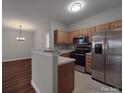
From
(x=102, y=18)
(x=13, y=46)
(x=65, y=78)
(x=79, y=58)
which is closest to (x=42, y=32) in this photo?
(x=13, y=46)

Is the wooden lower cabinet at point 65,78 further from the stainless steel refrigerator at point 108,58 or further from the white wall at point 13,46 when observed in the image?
the white wall at point 13,46

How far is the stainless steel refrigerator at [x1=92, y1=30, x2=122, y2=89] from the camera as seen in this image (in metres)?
2.52

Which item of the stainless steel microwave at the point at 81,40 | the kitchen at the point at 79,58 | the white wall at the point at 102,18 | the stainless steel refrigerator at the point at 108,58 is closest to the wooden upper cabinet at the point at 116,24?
the kitchen at the point at 79,58

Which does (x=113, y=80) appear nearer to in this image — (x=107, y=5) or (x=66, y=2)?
(x=107, y=5)

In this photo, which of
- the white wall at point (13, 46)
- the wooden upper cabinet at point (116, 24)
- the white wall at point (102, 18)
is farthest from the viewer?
the white wall at point (13, 46)

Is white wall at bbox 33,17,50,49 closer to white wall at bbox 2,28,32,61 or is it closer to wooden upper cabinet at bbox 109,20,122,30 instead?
white wall at bbox 2,28,32,61

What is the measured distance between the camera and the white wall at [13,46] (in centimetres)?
694

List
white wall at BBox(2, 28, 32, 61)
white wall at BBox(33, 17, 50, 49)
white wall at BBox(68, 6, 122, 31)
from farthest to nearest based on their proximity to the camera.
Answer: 1. white wall at BBox(2, 28, 32, 61)
2. white wall at BBox(33, 17, 50, 49)
3. white wall at BBox(68, 6, 122, 31)

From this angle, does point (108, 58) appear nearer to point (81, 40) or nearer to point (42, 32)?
point (81, 40)

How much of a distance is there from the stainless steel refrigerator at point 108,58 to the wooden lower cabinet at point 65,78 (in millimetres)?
1369

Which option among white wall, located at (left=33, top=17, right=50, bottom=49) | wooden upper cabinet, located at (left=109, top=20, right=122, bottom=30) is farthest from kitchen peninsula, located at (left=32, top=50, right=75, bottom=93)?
white wall, located at (left=33, top=17, right=50, bottom=49)

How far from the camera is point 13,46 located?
7.44 meters

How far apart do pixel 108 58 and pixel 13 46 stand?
292 inches

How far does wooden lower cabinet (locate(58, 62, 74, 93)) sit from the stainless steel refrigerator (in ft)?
4.49
